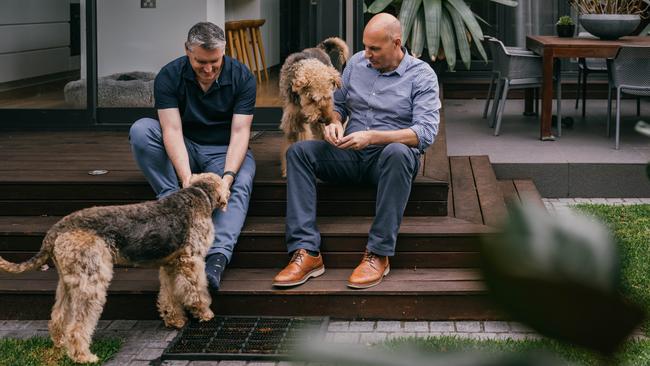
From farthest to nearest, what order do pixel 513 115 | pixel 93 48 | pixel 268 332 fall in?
pixel 513 115
pixel 93 48
pixel 268 332

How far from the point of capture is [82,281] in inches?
156

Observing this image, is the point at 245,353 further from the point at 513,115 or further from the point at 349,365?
the point at 513,115

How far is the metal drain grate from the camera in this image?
4191 millimetres

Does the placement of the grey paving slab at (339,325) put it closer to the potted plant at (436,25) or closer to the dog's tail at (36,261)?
the dog's tail at (36,261)

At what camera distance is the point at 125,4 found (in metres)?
7.86

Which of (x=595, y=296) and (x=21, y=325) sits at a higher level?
(x=595, y=296)

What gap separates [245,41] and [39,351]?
4227 millimetres

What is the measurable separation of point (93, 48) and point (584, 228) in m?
7.92

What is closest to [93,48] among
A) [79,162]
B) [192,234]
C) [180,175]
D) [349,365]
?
[79,162]

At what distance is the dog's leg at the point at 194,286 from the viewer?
4363 mm

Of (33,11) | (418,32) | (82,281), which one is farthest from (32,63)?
(82,281)

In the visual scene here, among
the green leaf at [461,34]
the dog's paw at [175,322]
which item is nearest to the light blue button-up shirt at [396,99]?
the dog's paw at [175,322]

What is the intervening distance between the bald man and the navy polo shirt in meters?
0.46

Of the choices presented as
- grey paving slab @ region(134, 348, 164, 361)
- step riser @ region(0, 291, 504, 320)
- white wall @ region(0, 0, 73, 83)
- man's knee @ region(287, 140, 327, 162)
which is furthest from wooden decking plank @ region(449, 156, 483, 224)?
white wall @ region(0, 0, 73, 83)
